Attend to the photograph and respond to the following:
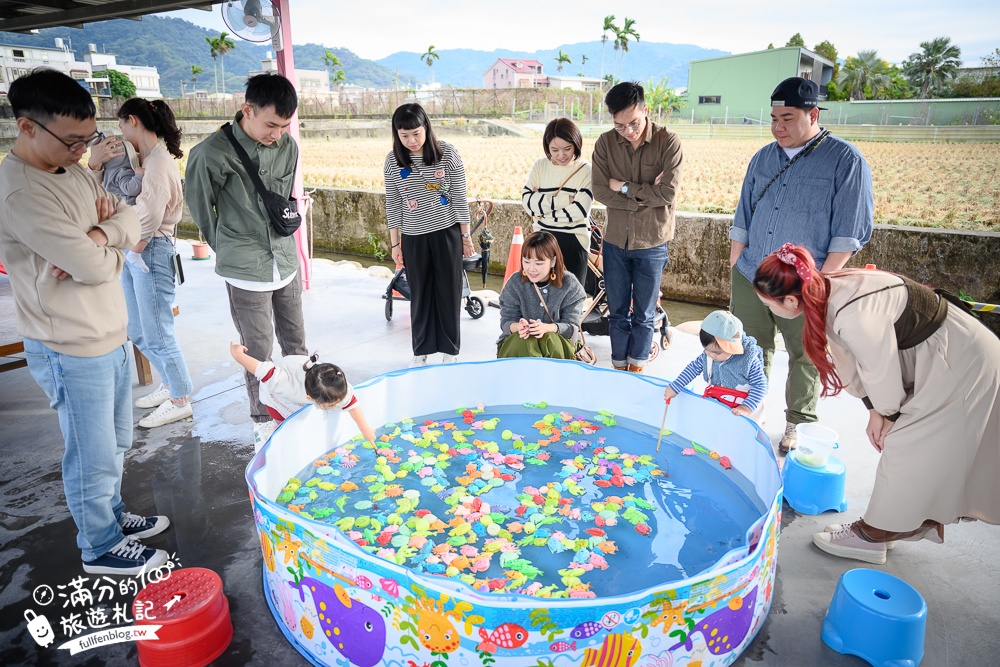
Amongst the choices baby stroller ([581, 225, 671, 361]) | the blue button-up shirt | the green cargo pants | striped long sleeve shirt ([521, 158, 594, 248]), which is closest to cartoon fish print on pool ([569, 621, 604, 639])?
the green cargo pants

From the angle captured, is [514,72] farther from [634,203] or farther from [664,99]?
[634,203]

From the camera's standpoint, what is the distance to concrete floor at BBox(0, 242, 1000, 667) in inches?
77.2

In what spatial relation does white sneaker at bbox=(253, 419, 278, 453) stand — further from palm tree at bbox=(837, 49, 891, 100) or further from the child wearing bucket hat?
palm tree at bbox=(837, 49, 891, 100)

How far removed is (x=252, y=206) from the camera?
9.57 ft

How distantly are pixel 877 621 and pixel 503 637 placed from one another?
3.65 feet

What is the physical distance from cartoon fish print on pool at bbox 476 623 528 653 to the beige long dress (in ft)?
4.45

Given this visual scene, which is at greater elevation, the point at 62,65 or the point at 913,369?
the point at 62,65

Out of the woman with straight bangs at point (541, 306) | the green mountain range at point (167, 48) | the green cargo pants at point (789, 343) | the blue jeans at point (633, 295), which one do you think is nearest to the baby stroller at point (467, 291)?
the woman with straight bangs at point (541, 306)

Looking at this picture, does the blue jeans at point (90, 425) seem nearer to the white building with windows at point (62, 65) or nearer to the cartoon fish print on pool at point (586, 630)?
the cartoon fish print on pool at point (586, 630)

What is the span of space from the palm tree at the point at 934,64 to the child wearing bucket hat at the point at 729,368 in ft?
41.6

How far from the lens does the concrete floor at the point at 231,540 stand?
1960 millimetres

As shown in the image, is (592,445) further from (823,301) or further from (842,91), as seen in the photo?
(842,91)

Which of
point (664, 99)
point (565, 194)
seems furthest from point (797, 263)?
point (664, 99)

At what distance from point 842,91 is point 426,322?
66.6 feet
